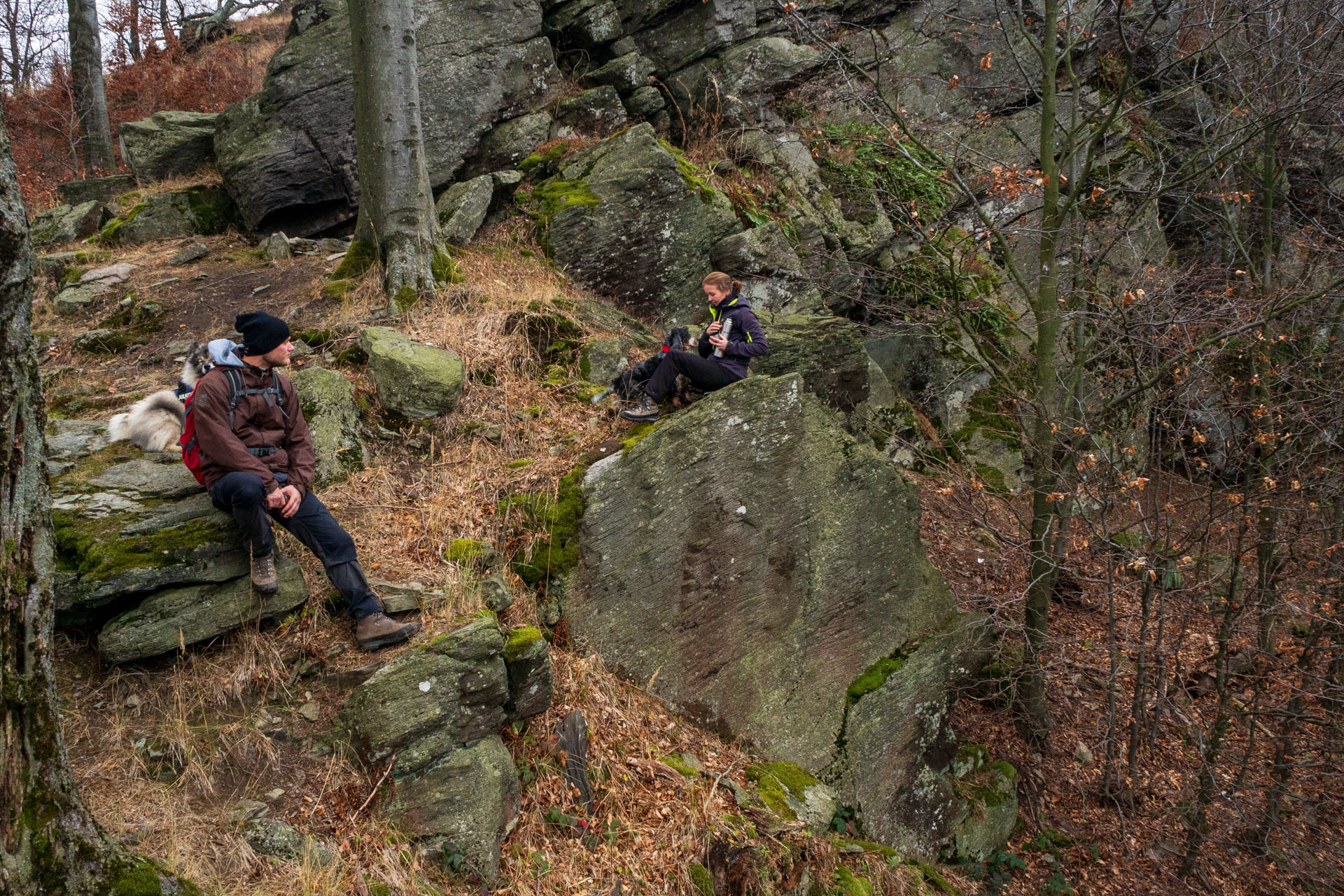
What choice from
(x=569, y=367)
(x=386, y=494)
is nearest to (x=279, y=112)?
(x=569, y=367)

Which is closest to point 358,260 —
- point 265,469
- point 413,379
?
point 413,379

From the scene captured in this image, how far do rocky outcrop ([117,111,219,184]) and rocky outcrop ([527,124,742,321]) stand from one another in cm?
595

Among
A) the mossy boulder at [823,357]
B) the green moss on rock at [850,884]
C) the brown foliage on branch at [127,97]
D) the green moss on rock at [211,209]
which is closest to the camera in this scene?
the green moss on rock at [850,884]

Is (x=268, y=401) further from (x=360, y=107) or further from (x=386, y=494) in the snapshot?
(x=360, y=107)

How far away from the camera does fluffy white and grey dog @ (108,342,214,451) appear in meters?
5.71

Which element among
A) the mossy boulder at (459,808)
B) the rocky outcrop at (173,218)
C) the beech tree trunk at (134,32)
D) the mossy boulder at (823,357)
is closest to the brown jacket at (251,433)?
the mossy boulder at (459,808)

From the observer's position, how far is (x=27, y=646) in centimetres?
296

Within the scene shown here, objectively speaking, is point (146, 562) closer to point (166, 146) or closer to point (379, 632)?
point (379, 632)

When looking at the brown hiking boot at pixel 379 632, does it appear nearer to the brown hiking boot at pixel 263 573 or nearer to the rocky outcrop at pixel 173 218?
the brown hiking boot at pixel 263 573

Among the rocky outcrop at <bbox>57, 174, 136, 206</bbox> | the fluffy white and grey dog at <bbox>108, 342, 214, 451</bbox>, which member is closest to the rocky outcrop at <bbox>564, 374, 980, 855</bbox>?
the fluffy white and grey dog at <bbox>108, 342, 214, 451</bbox>

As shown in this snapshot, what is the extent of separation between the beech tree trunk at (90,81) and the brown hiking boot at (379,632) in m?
14.6

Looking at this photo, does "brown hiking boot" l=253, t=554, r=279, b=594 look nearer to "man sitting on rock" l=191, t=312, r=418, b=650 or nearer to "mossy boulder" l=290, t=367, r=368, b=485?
"man sitting on rock" l=191, t=312, r=418, b=650

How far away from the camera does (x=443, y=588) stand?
222 inches

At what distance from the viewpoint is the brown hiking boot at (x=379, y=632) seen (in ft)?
16.8
